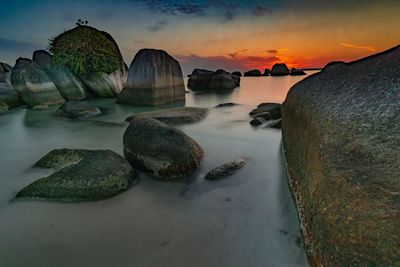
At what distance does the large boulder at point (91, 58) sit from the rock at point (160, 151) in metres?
13.0

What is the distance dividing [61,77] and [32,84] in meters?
2.13

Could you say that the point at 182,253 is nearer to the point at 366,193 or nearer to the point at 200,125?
the point at 366,193

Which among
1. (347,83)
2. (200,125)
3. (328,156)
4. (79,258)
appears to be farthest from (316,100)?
(200,125)

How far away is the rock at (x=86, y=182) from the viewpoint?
345 centimetres

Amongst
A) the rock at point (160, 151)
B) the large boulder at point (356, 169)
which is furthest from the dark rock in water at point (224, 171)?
the large boulder at point (356, 169)

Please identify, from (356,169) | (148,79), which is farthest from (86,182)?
(148,79)

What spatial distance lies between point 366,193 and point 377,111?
2.75 ft

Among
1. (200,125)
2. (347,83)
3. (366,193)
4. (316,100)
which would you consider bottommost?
(200,125)

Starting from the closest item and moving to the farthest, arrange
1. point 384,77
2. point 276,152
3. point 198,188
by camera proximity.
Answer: point 384,77 → point 198,188 → point 276,152

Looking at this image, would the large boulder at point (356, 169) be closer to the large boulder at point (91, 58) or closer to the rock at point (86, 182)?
the rock at point (86, 182)

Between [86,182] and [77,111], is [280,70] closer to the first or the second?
[77,111]

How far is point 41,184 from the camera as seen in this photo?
11.8ft

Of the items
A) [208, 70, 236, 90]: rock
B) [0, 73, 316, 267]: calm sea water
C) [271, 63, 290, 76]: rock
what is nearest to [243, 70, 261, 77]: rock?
[271, 63, 290, 76]: rock

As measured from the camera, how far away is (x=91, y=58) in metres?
15.9
